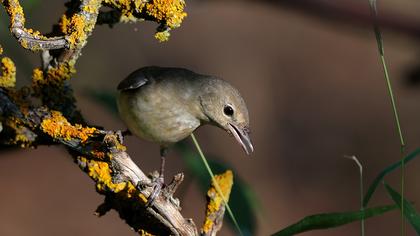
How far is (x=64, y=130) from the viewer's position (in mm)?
1890

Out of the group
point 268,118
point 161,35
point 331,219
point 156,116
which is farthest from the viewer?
point 268,118

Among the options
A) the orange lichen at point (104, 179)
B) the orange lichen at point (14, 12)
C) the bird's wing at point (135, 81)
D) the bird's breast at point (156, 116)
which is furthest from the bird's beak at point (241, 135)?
the orange lichen at point (14, 12)

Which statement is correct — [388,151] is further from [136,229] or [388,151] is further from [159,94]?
[136,229]

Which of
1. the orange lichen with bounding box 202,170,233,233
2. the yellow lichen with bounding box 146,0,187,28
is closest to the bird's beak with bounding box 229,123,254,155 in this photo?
the orange lichen with bounding box 202,170,233,233

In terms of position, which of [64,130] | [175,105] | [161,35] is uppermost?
[161,35]

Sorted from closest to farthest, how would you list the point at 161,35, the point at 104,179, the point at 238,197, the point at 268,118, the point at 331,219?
1. the point at 331,219
2. the point at 161,35
3. the point at 104,179
4. the point at 238,197
5. the point at 268,118

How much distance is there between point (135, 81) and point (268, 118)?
239 cm

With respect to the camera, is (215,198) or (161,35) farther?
(215,198)

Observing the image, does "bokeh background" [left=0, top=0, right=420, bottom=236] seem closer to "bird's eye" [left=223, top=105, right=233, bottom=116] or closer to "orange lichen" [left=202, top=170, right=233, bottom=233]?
"bird's eye" [left=223, top=105, right=233, bottom=116]

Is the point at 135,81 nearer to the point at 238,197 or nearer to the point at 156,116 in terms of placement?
the point at 156,116

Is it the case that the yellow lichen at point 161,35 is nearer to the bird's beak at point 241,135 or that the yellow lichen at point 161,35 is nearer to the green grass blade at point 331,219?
the green grass blade at point 331,219

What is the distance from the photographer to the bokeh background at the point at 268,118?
14.4 ft

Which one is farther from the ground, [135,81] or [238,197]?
[135,81]

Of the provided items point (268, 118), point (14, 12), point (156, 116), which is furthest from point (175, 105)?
point (268, 118)
